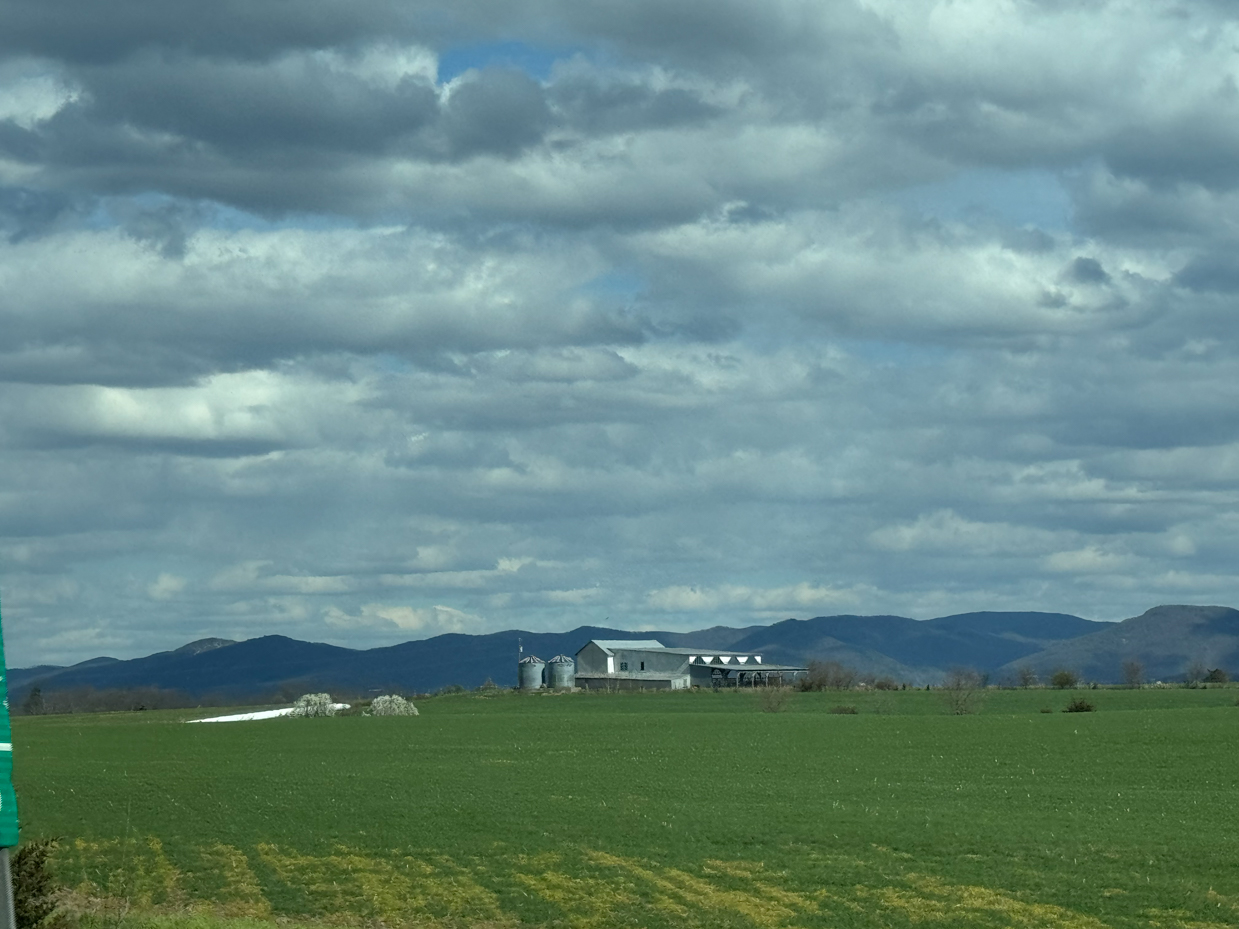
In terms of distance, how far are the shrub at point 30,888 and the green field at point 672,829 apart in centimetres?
88

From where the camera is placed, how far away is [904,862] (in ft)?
118

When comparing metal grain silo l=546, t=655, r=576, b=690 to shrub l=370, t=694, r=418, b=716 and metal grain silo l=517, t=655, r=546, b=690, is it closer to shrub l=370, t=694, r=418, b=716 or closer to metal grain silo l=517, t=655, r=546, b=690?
metal grain silo l=517, t=655, r=546, b=690

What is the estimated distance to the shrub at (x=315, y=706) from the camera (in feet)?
471

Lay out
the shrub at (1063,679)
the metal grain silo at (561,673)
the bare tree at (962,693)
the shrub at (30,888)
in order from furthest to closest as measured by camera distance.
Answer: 1. the metal grain silo at (561,673)
2. the shrub at (1063,679)
3. the bare tree at (962,693)
4. the shrub at (30,888)

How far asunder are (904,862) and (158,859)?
18.8m

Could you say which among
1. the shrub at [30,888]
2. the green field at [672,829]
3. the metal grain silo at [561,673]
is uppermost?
the metal grain silo at [561,673]

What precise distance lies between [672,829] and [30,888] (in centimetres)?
2682

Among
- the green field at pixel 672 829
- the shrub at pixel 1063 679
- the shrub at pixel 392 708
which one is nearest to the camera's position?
the green field at pixel 672 829

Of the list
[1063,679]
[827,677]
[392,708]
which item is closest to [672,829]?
[392,708]

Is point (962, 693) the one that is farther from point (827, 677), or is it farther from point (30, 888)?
point (30, 888)

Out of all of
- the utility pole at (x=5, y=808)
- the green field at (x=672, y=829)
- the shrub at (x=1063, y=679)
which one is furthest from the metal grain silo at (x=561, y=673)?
the utility pole at (x=5, y=808)

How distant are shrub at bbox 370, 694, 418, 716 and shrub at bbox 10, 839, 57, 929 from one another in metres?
116

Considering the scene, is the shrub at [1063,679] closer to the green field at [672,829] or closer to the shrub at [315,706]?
the green field at [672,829]

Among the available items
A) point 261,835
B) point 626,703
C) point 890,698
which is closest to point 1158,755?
point 261,835
